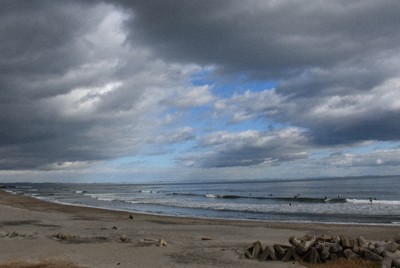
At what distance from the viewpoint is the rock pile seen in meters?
12.6

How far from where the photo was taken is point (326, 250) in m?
13.0

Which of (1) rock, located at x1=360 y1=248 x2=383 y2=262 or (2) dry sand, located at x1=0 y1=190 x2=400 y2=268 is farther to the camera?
(2) dry sand, located at x1=0 y1=190 x2=400 y2=268

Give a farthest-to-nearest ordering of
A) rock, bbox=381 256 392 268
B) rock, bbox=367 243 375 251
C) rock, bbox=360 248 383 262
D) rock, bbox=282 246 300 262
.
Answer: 1. rock, bbox=282 246 300 262
2. rock, bbox=367 243 375 251
3. rock, bbox=360 248 383 262
4. rock, bbox=381 256 392 268

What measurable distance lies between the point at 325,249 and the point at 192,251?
4984 millimetres

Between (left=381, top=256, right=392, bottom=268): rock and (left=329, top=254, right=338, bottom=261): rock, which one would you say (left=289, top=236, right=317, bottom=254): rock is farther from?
(left=381, top=256, right=392, bottom=268): rock

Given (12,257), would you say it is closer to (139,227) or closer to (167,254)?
(167,254)

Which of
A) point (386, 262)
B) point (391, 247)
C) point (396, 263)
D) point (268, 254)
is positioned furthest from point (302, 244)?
point (396, 263)

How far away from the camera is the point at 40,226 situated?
979 inches

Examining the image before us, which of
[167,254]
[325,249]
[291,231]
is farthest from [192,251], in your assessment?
[291,231]

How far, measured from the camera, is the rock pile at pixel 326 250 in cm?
1262

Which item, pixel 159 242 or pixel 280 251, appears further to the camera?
pixel 159 242

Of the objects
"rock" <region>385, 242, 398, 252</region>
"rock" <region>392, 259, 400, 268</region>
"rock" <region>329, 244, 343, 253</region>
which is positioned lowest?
"rock" <region>392, 259, 400, 268</region>

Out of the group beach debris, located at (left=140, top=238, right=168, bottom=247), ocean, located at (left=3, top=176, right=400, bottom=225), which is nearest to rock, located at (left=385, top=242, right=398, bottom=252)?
beach debris, located at (left=140, top=238, right=168, bottom=247)

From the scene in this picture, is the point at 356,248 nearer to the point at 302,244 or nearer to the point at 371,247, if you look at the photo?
the point at 371,247
